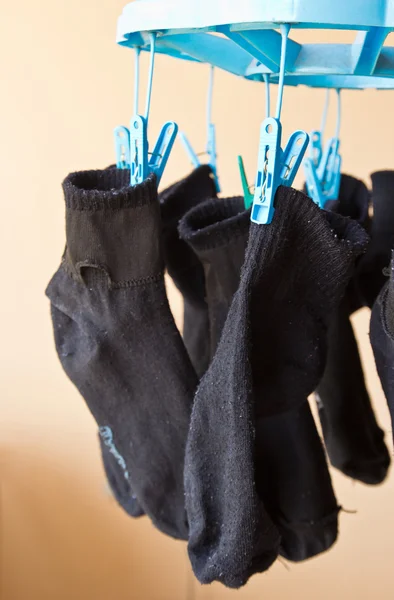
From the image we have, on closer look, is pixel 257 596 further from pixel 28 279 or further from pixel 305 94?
pixel 305 94

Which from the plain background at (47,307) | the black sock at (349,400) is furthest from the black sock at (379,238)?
the plain background at (47,307)

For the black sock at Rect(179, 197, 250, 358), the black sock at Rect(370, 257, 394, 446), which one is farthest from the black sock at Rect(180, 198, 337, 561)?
the black sock at Rect(370, 257, 394, 446)

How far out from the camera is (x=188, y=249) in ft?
2.06

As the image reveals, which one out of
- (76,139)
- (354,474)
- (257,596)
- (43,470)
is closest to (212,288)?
(354,474)

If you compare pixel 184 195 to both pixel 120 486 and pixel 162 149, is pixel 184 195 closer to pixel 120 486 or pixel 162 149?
pixel 162 149

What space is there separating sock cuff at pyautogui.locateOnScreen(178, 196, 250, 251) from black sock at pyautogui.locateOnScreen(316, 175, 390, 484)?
11cm

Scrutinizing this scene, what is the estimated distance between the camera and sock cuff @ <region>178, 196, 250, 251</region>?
0.49 meters

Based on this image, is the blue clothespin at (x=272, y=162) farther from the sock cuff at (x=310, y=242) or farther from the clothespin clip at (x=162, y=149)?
the clothespin clip at (x=162, y=149)

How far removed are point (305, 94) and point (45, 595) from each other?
1080 mm

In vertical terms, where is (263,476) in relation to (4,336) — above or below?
above

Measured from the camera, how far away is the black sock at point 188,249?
0.61m

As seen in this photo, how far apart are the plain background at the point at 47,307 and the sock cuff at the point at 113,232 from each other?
50cm

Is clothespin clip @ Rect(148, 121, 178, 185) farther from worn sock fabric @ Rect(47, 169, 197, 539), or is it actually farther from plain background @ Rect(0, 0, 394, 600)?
plain background @ Rect(0, 0, 394, 600)

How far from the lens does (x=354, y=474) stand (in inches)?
25.6
